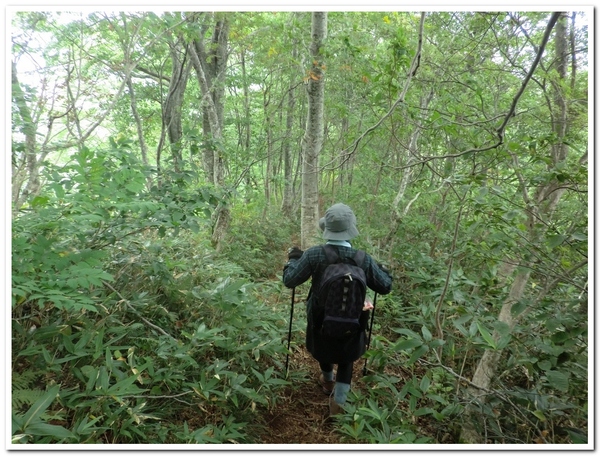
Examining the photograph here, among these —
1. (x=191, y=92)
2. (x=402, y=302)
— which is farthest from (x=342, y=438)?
(x=191, y=92)

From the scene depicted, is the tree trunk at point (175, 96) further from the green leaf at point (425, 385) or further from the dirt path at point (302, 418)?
the green leaf at point (425, 385)

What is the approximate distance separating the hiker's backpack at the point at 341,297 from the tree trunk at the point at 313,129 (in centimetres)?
254

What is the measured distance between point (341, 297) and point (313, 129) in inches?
132

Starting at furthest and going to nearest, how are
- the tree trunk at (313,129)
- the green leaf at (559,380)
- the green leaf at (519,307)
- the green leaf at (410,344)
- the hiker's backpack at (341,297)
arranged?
the tree trunk at (313,129) → the hiker's backpack at (341,297) → the green leaf at (410,344) → the green leaf at (519,307) → the green leaf at (559,380)

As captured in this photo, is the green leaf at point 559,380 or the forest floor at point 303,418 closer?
the green leaf at point 559,380

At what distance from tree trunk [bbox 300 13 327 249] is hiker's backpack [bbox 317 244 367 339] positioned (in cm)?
254

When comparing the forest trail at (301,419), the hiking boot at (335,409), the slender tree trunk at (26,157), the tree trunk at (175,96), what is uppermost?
the tree trunk at (175,96)

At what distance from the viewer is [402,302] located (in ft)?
16.0

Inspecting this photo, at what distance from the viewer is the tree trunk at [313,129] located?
4660 mm

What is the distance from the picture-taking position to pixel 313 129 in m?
5.03

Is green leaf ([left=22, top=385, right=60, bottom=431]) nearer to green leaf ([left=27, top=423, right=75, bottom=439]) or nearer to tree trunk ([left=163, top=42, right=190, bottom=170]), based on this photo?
green leaf ([left=27, top=423, right=75, bottom=439])

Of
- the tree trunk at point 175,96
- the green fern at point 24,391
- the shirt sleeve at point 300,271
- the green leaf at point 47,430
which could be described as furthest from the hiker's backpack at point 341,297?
the tree trunk at point 175,96

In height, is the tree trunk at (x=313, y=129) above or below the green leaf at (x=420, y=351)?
above

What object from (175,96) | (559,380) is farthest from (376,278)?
(175,96)
